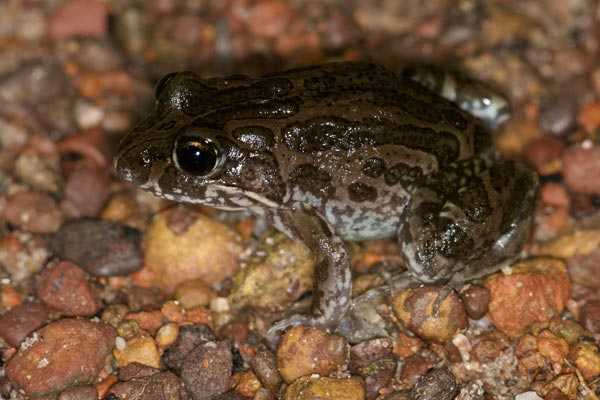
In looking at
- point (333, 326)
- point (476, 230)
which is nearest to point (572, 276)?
point (476, 230)

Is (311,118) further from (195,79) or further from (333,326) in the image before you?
(333,326)

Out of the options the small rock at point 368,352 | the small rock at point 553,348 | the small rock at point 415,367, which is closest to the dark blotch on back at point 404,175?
the small rock at point 368,352

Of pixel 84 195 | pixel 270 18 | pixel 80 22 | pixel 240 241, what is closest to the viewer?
pixel 240 241

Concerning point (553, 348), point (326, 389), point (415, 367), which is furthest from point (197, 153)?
point (553, 348)

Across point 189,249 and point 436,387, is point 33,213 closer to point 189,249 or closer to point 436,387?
point 189,249

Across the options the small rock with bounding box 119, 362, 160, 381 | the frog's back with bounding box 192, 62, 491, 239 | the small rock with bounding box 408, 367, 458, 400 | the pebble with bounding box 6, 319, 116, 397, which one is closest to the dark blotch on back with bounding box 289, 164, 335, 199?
the frog's back with bounding box 192, 62, 491, 239

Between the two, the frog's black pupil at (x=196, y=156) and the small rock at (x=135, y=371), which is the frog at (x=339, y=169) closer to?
the frog's black pupil at (x=196, y=156)
